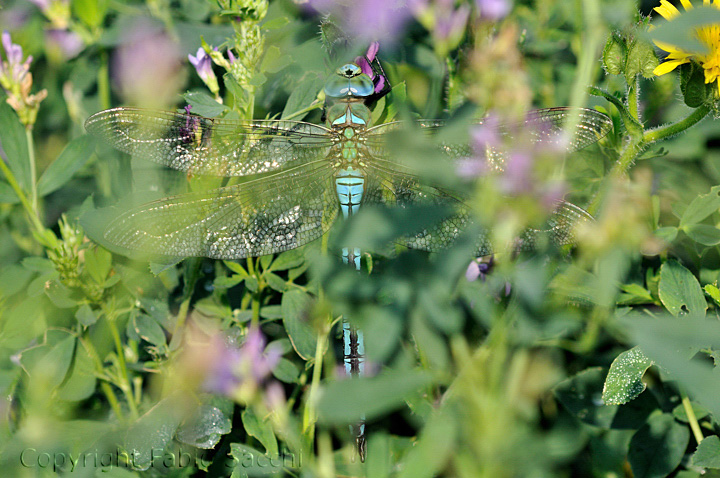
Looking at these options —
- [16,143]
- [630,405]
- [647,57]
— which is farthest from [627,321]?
[16,143]

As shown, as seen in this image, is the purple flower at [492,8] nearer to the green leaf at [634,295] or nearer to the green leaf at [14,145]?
the green leaf at [634,295]

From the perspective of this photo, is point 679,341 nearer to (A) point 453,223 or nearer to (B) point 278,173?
(A) point 453,223

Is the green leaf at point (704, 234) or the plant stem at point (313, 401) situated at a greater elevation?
the green leaf at point (704, 234)

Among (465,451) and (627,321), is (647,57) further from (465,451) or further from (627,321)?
(465,451)

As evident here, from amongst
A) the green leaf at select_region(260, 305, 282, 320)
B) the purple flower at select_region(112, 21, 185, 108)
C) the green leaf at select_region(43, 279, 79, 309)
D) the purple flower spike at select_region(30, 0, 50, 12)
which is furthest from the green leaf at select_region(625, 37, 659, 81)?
the purple flower spike at select_region(30, 0, 50, 12)

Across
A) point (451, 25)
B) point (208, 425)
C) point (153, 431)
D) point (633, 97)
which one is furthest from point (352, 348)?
point (451, 25)

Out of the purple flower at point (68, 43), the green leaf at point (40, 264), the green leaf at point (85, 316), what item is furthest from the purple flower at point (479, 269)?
the purple flower at point (68, 43)
